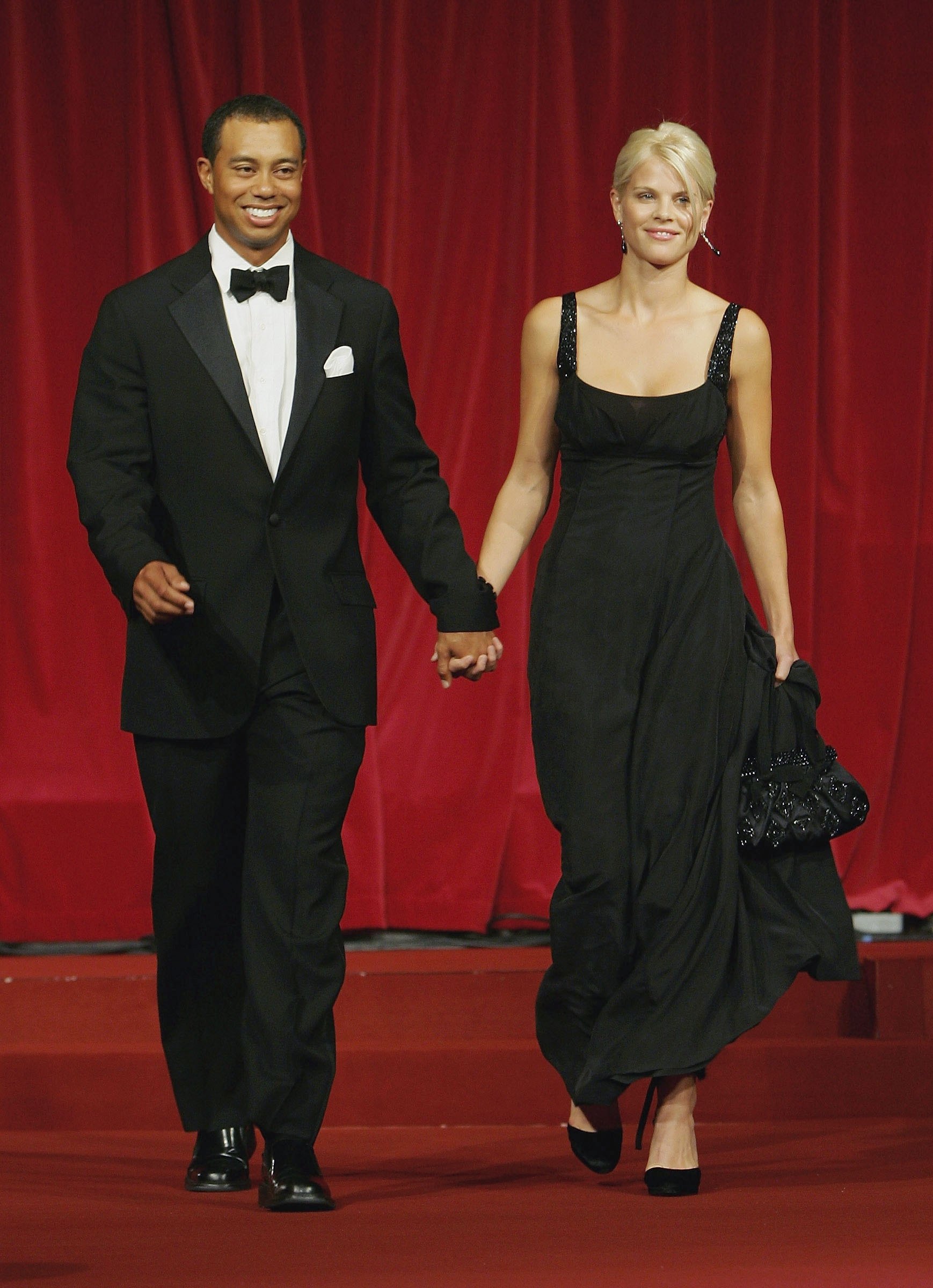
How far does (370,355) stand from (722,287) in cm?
223

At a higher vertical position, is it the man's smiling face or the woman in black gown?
the man's smiling face

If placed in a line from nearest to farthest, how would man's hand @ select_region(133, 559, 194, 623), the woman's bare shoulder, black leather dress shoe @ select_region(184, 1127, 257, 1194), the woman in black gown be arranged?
1. man's hand @ select_region(133, 559, 194, 623)
2. black leather dress shoe @ select_region(184, 1127, 257, 1194)
3. the woman in black gown
4. the woman's bare shoulder

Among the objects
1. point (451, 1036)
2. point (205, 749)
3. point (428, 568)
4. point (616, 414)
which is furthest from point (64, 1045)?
point (616, 414)

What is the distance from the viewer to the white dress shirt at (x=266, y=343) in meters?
2.82

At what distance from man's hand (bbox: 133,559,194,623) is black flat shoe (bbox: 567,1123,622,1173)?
1.09m

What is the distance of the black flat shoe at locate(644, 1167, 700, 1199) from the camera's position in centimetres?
283

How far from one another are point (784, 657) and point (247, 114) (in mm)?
1249

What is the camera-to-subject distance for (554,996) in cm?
303

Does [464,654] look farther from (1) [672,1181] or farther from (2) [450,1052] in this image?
(2) [450,1052]

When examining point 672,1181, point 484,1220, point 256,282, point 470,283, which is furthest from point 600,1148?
point 470,283

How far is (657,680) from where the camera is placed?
3.03 metres

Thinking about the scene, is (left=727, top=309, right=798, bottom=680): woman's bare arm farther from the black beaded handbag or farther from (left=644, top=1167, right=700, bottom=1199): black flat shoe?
(left=644, top=1167, right=700, bottom=1199): black flat shoe

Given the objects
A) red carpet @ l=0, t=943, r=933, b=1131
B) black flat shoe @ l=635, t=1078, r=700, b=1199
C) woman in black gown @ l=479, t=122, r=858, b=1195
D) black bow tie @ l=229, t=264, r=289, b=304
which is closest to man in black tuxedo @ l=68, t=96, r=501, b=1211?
black bow tie @ l=229, t=264, r=289, b=304

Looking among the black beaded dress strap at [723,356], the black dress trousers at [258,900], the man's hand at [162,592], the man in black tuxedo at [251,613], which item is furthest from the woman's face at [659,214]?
the man's hand at [162,592]
